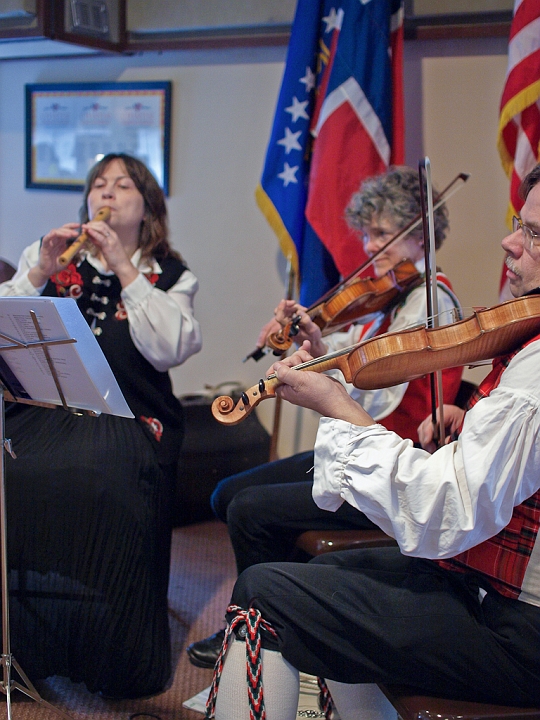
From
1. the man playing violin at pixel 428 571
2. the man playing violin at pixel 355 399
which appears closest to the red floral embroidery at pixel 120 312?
the man playing violin at pixel 355 399

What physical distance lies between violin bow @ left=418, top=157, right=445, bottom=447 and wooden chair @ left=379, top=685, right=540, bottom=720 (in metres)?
0.52

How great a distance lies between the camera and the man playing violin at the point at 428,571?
39.0 inches

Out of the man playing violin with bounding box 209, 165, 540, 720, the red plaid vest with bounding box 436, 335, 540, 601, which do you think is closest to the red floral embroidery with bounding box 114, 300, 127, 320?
the man playing violin with bounding box 209, 165, 540, 720

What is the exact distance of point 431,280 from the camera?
1.44m

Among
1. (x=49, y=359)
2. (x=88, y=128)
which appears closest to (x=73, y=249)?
(x=49, y=359)

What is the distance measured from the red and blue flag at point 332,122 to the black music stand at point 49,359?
54.7 inches

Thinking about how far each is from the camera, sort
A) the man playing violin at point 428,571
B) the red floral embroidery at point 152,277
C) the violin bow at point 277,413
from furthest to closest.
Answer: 1. the violin bow at point 277,413
2. the red floral embroidery at point 152,277
3. the man playing violin at point 428,571

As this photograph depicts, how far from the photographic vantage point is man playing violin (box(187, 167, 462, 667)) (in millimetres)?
1629

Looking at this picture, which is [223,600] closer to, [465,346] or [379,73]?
[465,346]

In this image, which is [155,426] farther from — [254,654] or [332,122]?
[332,122]

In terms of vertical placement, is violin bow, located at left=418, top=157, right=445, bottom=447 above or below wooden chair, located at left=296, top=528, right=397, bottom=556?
Answer: above

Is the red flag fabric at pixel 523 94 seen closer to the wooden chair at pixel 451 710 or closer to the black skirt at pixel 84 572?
the black skirt at pixel 84 572

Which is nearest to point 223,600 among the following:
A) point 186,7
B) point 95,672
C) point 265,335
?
point 95,672

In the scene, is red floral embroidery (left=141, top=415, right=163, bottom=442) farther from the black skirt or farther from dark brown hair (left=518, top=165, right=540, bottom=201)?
dark brown hair (left=518, top=165, right=540, bottom=201)
